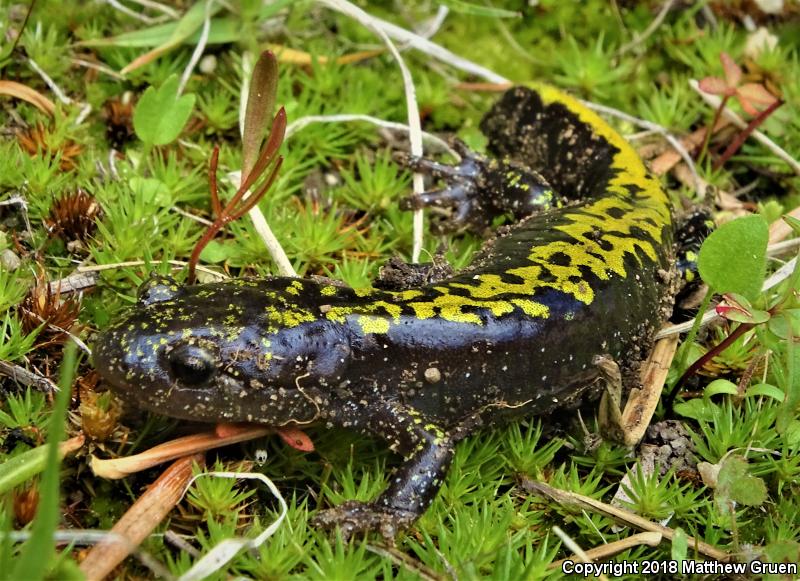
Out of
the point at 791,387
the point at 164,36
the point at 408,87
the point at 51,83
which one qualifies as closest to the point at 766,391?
the point at 791,387

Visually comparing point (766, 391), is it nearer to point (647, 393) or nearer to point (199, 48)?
point (647, 393)

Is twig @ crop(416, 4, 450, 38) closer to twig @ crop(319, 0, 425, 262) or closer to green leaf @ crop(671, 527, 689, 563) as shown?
twig @ crop(319, 0, 425, 262)

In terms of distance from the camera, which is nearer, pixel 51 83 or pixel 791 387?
pixel 791 387

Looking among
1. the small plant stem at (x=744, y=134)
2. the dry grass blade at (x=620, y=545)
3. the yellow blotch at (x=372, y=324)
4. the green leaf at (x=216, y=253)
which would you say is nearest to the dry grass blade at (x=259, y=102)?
the green leaf at (x=216, y=253)

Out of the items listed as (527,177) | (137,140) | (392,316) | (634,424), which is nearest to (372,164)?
(527,177)

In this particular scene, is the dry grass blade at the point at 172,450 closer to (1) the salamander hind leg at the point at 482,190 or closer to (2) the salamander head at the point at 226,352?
(2) the salamander head at the point at 226,352

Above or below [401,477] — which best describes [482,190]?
above

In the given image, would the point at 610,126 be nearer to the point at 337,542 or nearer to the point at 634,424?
the point at 634,424
